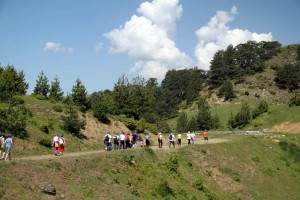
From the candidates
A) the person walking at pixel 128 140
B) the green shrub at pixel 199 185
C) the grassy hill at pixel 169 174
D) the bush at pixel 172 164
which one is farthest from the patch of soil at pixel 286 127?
the person walking at pixel 128 140

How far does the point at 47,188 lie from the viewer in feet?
64.8

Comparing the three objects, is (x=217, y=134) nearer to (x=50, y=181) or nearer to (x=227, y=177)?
(x=227, y=177)

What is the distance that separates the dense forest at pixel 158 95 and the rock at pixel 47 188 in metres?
14.7

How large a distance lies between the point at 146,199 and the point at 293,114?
63.1 metres

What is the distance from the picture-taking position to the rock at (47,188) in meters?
19.7

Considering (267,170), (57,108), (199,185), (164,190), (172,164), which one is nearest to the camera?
(164,190)

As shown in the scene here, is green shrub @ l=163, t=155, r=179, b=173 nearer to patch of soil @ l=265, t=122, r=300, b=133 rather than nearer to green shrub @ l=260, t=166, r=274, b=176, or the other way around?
green shrub @ l=260, t=166, r=274, b=176

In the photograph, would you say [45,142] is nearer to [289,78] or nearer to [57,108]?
[57,108]

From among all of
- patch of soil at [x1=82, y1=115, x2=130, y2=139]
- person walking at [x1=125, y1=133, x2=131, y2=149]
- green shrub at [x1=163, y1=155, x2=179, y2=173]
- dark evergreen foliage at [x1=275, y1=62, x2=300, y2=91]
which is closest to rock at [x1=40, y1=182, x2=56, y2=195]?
green shrub at [x1=163, y1=155, x2=179, y2=173]

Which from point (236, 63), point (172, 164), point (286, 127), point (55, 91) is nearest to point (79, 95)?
point (55, 91)

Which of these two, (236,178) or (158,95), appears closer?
(236,178)

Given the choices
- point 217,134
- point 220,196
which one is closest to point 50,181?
point 220,196

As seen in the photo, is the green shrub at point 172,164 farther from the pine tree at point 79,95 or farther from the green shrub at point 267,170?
the pine tree at point 79,95

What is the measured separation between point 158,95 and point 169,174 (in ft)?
345
